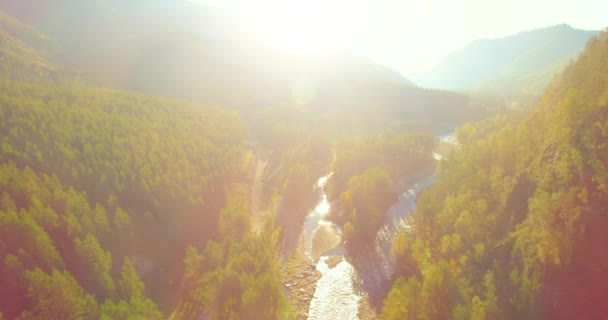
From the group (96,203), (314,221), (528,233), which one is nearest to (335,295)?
(528,233)

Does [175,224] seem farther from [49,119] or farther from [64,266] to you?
[49,119]

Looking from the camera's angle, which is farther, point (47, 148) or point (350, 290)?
point (47, 148)

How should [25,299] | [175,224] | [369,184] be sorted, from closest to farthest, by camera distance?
1. [25,299]
2. [175,224]
3. [369,184]

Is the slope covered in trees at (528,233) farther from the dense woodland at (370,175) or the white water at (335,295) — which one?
the dense woodland at (370,175)

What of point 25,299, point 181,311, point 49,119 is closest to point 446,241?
point 181,311

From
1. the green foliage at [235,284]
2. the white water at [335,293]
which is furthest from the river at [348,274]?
the green foliage at [235,284]
